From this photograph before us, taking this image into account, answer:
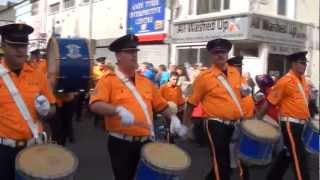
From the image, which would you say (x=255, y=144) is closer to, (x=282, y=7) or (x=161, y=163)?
(x=161, y=163)

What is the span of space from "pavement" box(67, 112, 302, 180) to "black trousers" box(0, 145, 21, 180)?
1.48 metres

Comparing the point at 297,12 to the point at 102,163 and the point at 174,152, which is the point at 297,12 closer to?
the point at 102,163

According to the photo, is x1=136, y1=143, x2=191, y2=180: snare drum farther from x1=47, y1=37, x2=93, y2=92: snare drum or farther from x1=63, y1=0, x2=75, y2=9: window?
x1=63, y1=0, x2=75, y2=9: window

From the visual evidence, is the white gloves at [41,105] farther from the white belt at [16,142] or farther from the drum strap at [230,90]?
the drum strap at [230,90]

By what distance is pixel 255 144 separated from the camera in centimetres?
565

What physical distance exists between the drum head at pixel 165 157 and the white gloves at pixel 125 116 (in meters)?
0.22

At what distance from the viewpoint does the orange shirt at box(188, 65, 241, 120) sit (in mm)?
5910

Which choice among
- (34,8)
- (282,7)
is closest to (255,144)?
(282,7)

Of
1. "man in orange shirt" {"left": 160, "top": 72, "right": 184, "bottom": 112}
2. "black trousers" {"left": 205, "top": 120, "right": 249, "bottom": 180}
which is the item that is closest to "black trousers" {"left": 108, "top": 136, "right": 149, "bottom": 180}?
"black trousers" {"left": 205, "top": 120, "right": 249, "bottom": 180}

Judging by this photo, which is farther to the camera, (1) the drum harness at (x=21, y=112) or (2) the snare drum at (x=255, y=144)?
(2) the snare drum at (x=255, y=144)

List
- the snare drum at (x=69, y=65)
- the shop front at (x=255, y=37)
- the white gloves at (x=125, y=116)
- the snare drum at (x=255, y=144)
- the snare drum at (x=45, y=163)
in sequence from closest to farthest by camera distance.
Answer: the snare drum at (x=45, y=163), the white gloves at (x=125, y=116), the snare drum at (x=255, y=144), the snare drum at (x=69, y=65), the shop front at (x=255, y=37)

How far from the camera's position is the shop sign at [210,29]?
17938 mm

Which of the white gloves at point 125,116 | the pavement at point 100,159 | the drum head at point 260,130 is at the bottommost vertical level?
the pavement at point 100,159

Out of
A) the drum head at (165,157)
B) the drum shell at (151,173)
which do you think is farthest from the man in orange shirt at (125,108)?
the drum shell at (151,173)
